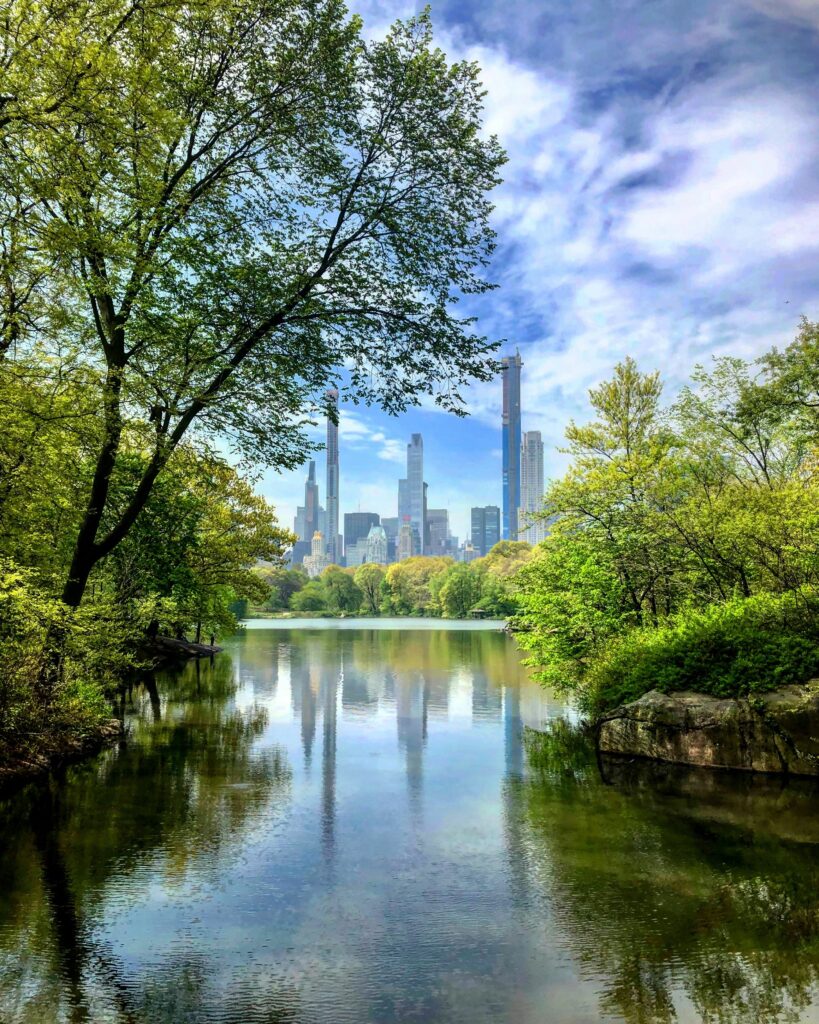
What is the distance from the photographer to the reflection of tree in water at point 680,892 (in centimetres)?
567

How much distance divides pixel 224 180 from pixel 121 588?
1377 centimetres

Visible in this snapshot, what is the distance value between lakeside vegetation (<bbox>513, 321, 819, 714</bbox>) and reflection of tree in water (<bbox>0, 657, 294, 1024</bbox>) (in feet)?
29.5

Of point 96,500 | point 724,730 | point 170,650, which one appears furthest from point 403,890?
point 170,650

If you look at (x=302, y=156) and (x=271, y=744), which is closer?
(x=302, y=156)

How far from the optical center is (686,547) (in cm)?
1762

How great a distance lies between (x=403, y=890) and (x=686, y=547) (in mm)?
12842

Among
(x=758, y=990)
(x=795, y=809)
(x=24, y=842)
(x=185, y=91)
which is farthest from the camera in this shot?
(x=185, y=91)

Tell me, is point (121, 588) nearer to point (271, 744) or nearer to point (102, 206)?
point (271, 744)

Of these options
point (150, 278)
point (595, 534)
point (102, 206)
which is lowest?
point (595, 534)

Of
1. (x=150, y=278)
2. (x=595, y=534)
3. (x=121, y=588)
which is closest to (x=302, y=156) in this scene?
(x=150, y=278)

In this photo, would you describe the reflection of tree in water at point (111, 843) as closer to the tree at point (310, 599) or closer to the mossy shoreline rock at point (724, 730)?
the mossy shoreline rock at point (724, 730)

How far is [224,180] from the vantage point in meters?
13.7

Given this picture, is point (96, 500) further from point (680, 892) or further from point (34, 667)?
point (680, 892)

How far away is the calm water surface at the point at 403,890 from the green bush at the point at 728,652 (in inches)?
81.5
